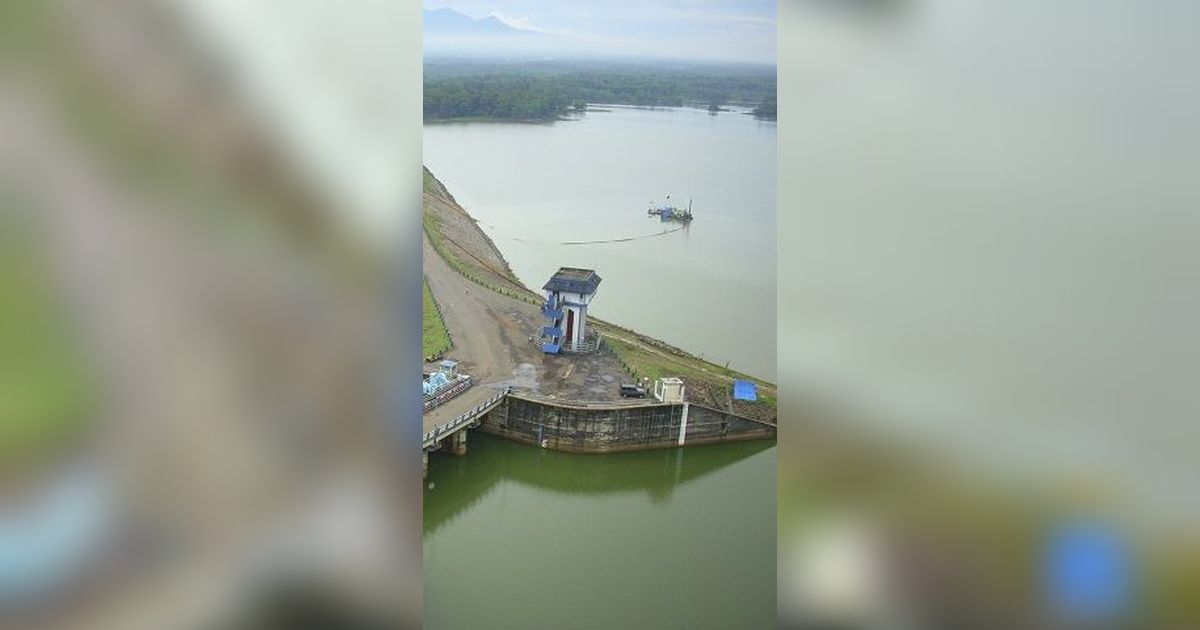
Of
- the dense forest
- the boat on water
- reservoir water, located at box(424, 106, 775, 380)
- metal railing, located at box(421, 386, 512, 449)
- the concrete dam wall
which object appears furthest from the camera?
the concrete dam wall

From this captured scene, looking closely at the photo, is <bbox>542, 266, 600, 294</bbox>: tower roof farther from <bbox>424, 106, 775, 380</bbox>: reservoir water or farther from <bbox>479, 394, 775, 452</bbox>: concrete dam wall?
<bbox>479, 394, 775, 452</bbox>: concrete dam wall

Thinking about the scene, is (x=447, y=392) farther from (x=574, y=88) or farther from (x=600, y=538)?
(x=574, y=88)

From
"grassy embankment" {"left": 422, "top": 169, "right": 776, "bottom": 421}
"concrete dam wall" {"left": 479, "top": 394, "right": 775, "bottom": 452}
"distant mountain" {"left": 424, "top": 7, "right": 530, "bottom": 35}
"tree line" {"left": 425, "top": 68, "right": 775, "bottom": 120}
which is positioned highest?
"distant mountain" {"left": 424, "top": 7, "right": 530, "bottom": 35}

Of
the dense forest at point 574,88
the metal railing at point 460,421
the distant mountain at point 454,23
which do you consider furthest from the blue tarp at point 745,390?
the distant mountain at point 454,23

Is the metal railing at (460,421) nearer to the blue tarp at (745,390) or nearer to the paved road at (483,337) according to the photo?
the paved road at (483,337)

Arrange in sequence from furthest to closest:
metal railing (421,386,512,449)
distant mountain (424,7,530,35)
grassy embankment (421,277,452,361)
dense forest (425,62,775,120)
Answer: metal railing (421,386,512,449), grassy embankment (421,277,452,361), dense forest (425,62,775,120), distant mountain (424,7,530,35)
